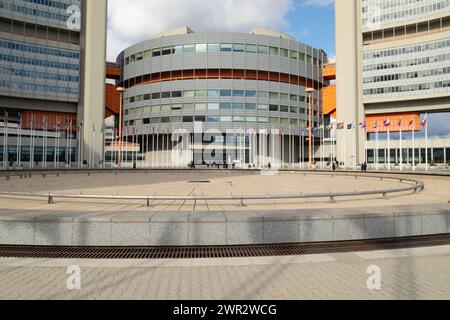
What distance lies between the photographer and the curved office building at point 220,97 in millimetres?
74688

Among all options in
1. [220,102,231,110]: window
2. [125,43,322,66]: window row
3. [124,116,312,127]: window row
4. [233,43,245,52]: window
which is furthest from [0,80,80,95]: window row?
[233,43,245,52]: window

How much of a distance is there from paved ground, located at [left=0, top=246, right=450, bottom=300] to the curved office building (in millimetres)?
64816

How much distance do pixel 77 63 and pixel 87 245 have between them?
3210 inches

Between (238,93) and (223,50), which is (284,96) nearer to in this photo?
(238,93)

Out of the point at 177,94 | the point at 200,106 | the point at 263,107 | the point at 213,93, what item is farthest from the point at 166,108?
the point at 263,107

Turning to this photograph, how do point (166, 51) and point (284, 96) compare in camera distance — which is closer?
point (166, 51)

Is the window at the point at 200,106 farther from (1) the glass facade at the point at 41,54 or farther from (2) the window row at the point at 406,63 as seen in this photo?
(2) the window row at the point at 406,63

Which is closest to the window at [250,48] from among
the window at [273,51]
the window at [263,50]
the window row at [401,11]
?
the window at [263,50]

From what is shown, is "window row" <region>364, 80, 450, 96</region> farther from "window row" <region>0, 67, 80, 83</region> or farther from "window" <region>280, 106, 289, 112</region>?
"window row" <region>0, 67, 80, 83</region>

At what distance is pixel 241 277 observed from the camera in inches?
228

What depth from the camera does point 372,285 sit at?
17.5 ft

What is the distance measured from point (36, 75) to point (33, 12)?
1453 centimetres

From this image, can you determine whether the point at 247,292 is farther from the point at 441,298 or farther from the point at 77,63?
the point at 77,63
